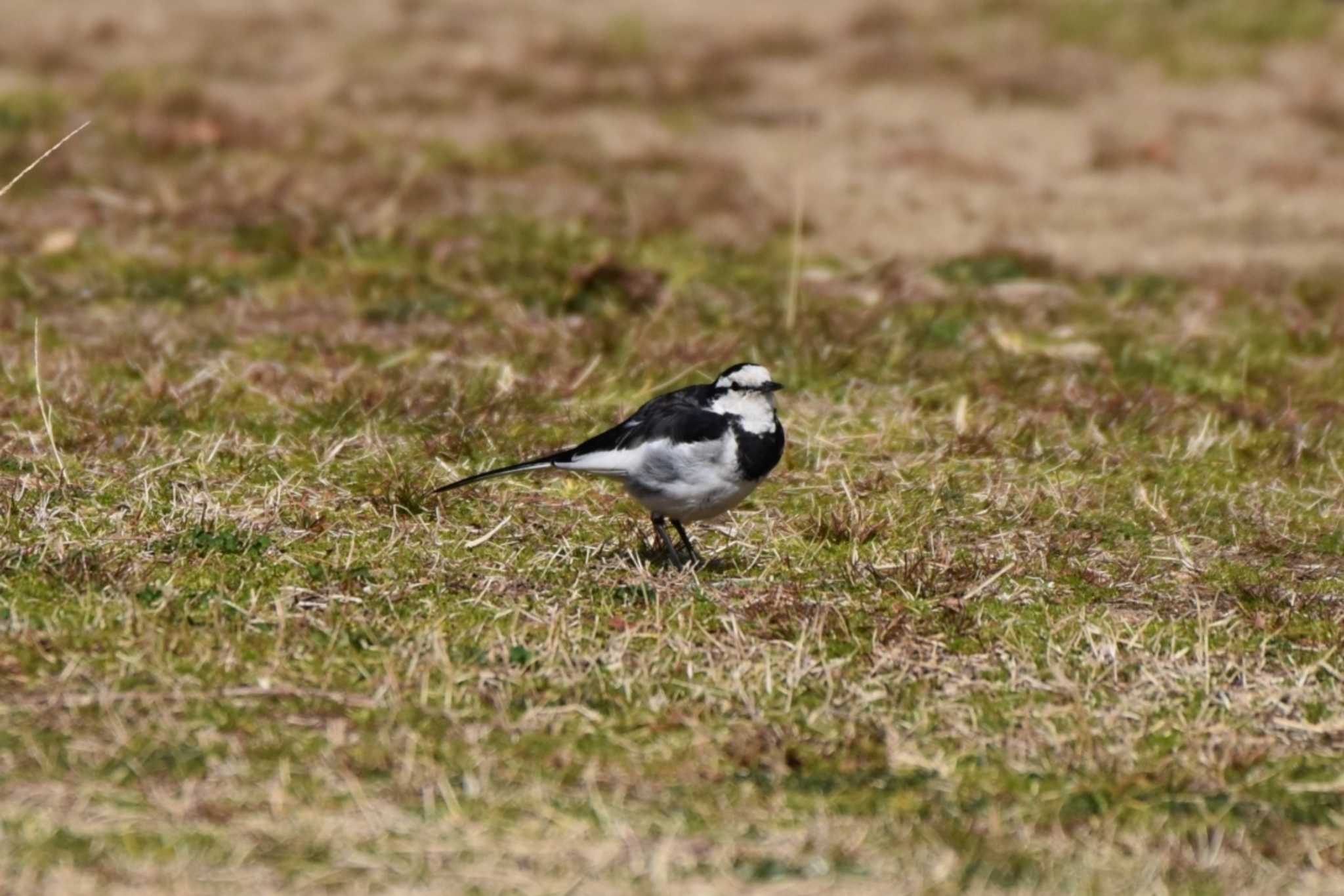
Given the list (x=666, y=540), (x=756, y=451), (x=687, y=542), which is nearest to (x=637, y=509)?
(x=687, y=542)

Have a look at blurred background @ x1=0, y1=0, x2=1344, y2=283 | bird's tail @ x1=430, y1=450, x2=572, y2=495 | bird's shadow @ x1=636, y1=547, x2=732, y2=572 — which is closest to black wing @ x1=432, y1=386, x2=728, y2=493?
bird's tail @ x1=430, y1=450, x2=572, y2=495

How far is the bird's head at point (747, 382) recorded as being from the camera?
7582 millimetres

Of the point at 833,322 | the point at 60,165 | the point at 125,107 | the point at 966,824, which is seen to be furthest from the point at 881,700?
the point at 125,107

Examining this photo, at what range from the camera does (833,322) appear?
11445 millimetres

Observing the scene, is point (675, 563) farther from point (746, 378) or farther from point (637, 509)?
point (637, 509)

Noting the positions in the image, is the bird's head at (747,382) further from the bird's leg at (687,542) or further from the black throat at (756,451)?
the bird's leg at (687,542)

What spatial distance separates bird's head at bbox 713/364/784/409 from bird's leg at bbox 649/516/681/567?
56cm

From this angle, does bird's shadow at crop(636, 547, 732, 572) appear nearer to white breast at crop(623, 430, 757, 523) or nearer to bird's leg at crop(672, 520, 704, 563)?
bird's leg at crop(672, 520, 704, 563)

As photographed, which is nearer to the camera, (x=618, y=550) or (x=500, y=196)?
(x=618, y=550)

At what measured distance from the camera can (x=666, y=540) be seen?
7523 mm

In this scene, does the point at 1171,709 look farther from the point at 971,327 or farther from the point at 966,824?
the point at 971,327

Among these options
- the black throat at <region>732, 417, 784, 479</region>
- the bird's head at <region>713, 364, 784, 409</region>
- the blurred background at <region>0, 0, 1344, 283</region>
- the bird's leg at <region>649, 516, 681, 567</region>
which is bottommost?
the blurred background at <region>0, 0, 1344, 283</region>

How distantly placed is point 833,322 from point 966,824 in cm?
630

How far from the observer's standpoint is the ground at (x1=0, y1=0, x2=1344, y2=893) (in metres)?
5.36
